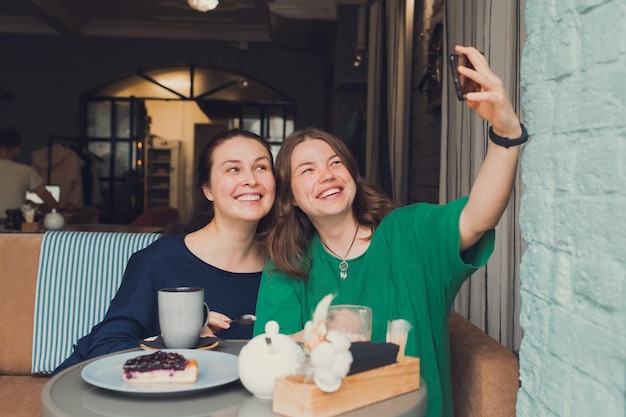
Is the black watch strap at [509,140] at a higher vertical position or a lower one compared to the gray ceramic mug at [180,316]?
higher

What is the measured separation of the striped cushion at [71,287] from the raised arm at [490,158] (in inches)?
64.0

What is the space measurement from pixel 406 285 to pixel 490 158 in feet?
1.45

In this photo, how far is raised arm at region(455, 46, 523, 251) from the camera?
47.9 inches

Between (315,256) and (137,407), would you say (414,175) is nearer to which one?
(315,256)

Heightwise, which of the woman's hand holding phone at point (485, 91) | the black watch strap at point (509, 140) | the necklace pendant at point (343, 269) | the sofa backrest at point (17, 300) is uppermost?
the woman's hand holding phone at point (485, 91)

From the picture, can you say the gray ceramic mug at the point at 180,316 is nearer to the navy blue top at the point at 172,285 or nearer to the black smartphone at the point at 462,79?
the navy blue top at the point at 172,285

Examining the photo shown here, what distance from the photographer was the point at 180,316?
1.56 meters

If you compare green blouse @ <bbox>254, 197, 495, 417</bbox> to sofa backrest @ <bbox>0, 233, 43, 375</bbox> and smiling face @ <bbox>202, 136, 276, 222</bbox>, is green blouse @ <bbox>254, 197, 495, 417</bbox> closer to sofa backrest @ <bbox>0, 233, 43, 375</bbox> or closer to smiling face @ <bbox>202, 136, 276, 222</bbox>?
smiling face @ <bbox>202, 136, 276, 222</bbox>

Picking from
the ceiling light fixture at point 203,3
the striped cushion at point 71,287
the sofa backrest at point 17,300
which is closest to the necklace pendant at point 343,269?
the striped cushion at point 71,287

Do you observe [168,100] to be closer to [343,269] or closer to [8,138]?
[8,138]

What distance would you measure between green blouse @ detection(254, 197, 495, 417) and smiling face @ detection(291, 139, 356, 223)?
12 cm

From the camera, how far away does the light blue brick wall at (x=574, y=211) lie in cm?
94

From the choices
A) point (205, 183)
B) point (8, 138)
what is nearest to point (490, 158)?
point (205, 183)

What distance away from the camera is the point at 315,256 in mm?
1833
